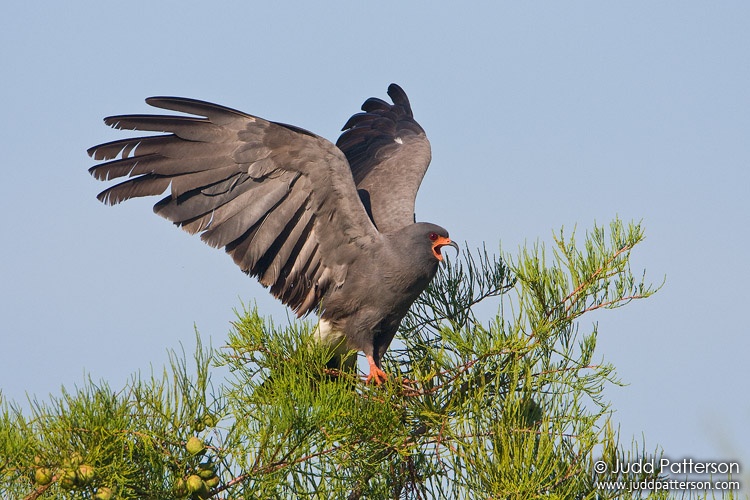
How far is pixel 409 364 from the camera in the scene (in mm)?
4988

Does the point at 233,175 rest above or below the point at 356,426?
above

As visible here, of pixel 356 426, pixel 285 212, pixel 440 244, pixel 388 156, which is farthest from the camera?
pixel 388 156

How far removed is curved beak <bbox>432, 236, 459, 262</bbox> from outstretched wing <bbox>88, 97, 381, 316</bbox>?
52cm

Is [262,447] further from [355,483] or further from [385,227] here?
[385,227]

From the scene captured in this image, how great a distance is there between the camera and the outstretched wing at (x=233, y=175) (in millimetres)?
5012

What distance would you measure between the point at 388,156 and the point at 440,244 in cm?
200

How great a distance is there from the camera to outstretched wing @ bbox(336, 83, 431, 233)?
6.50m

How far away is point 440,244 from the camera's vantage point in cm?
539
